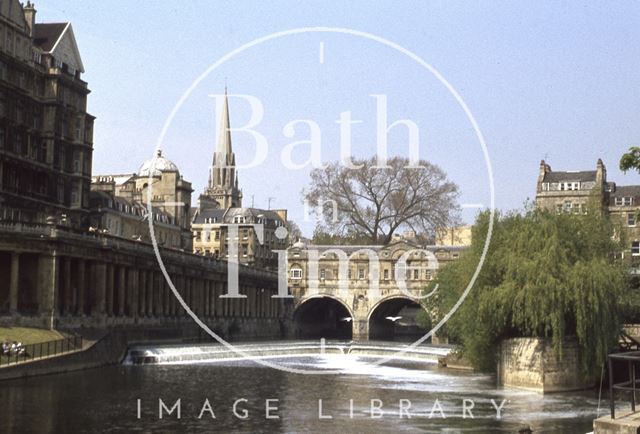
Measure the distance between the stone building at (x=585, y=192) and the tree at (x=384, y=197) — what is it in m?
10.9

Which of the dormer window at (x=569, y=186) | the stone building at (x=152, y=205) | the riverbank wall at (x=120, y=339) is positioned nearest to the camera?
the riverbank wall at (x=120, y=339)

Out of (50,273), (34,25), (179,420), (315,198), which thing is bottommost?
(179,420)

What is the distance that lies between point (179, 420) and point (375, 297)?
90001mm

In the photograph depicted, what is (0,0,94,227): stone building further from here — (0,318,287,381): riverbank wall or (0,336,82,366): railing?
(0,336,82,366): railing

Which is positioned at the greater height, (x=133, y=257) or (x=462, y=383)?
(x=133, y=257)

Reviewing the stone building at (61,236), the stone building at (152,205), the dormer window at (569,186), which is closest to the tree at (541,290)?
the stone building at (61,236)

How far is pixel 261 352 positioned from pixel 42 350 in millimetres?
26091

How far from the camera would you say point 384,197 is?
113 metres

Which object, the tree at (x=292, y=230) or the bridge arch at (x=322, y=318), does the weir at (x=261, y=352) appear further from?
the tree at (x=292, y=230)

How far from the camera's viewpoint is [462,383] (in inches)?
2101

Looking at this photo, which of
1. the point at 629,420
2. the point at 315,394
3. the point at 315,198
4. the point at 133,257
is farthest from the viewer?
the point at 315,198

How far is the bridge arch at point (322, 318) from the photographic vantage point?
12825 centimetres

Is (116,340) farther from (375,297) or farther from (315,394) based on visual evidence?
(375,297)

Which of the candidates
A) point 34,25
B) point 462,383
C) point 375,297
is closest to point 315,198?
point 375,297
